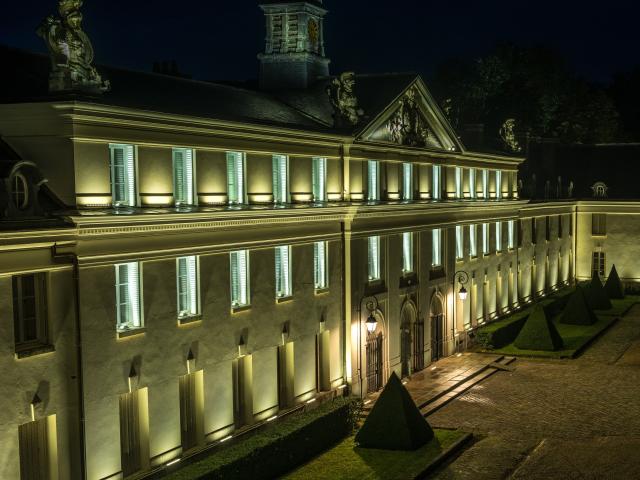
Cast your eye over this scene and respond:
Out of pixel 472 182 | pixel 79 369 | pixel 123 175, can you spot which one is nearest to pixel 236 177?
pixel 123 175

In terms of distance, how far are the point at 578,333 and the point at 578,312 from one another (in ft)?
11.1

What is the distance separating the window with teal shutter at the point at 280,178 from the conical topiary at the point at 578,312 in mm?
31223

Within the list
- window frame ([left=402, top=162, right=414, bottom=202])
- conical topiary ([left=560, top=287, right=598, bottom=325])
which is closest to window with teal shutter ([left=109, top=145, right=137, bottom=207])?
window frame ([left=402, top=162, right=414, bottom=202])

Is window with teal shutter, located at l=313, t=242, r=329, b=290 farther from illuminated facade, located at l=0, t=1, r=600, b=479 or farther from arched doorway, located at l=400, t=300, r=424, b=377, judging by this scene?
arched doorway, located at l=400, t=300, r=424, b=377

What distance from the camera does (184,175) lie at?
29.2 metres

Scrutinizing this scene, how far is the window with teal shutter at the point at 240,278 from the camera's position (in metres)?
31.7

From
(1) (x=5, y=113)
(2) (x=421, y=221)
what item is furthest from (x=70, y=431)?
(2) (x=421, y=221)

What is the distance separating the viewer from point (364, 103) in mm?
41688

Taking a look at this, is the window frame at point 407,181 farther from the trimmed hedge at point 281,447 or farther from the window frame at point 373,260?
the trimmed hedge at point 281,447

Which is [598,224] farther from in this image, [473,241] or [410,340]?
Result: [410,340]

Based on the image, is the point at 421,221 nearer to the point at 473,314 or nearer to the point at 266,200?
the point at 473,314

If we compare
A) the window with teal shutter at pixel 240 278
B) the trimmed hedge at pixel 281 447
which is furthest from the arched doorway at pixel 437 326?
the window with teal shutter at pixel 240 278

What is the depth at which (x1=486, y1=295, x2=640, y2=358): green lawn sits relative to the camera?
165 ft

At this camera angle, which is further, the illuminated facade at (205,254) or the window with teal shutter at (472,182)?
the window with teal shutter at (472,182)
